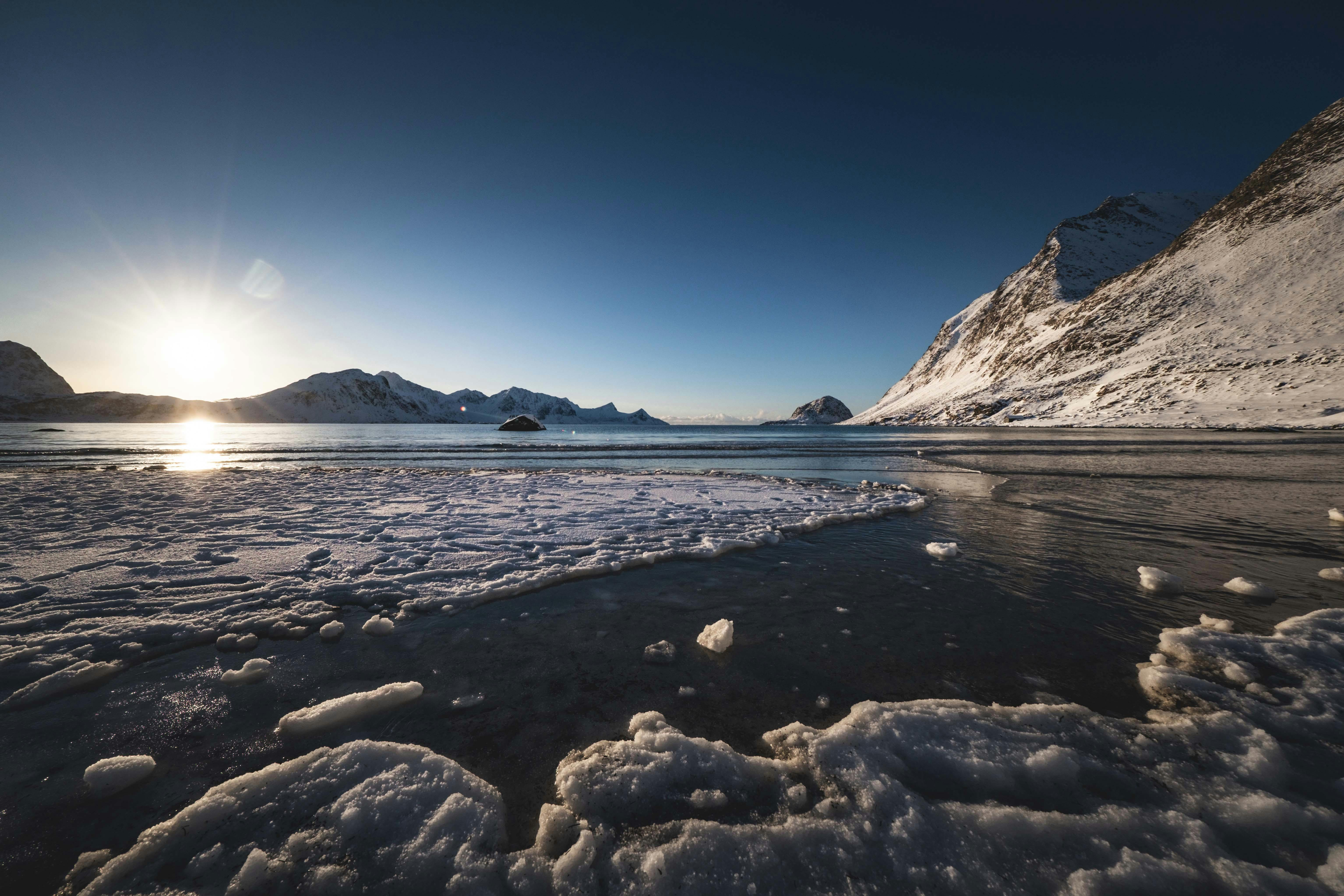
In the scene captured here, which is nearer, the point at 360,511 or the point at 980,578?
the point at 980,578

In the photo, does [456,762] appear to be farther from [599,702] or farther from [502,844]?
[599,702]

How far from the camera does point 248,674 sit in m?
3.41

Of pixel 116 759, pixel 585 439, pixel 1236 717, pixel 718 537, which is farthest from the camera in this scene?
pixel 585 439

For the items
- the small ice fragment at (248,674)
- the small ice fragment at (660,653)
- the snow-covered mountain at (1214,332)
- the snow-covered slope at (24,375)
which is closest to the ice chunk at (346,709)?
the small ice fragment at (248,674)

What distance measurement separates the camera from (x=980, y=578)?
210 inches

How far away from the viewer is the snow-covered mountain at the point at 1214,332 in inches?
1818

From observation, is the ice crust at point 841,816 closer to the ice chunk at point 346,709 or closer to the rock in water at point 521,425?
the ice chunk at point 346,709

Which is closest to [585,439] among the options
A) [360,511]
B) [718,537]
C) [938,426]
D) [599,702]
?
[360,511]

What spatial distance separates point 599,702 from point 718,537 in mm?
4365

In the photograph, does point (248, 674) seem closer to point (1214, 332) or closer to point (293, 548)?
point (293, 548)

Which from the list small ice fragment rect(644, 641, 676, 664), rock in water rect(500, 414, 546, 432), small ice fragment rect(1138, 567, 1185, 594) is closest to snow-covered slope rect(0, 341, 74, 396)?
rock in water rect(500, 414, 546, 432)

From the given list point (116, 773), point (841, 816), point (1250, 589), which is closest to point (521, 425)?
point (116, 773)

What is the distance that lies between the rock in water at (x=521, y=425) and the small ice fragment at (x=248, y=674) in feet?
247

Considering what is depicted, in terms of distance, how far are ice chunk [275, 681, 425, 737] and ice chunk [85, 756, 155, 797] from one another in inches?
21.6
